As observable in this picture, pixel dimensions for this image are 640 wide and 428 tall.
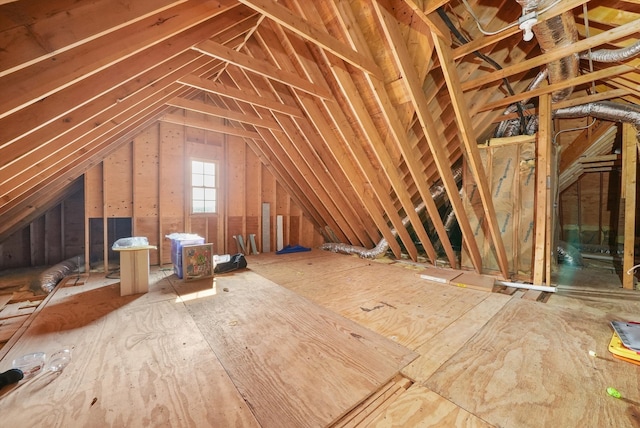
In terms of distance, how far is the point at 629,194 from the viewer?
3066 millimetres

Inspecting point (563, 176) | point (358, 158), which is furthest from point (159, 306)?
point (563, 176)

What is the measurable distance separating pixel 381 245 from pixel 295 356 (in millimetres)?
3394

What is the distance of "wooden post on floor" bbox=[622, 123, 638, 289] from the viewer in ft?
10.1

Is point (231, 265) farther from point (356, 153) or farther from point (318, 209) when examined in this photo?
point (356, 153)

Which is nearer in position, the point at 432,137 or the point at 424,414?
the point at 424,414

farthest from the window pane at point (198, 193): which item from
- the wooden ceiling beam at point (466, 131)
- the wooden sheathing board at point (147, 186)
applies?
the wooden ceiling beam at point (466, 131)

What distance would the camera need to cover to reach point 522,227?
11.9 feet

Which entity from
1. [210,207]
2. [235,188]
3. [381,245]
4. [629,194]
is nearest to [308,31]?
[381,245]

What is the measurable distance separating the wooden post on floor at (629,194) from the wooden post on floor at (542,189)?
Result: 1.09 meters

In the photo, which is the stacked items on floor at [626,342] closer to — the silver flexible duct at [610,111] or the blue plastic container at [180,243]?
the silver flexible duct at [610,111]

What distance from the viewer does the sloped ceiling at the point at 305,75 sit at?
3.58 ft

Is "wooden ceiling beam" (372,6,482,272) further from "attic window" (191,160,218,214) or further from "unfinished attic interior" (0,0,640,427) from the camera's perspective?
"attic window" (191,160,218,214)

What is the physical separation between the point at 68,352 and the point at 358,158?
3.25m

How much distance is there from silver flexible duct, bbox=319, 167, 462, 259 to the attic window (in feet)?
9.14
